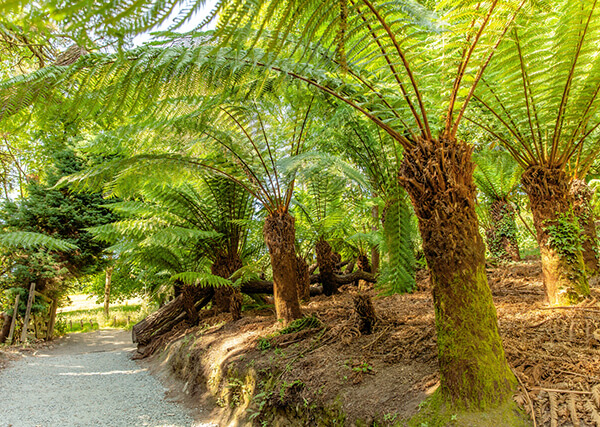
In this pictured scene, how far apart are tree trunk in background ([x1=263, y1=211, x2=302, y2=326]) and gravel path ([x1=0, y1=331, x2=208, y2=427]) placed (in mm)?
1167

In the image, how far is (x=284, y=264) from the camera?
3.30 m

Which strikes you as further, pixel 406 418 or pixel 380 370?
pixel 380 370

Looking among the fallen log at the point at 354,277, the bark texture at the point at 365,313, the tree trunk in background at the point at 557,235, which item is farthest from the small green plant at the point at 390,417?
the fallen log at the point at 354,277

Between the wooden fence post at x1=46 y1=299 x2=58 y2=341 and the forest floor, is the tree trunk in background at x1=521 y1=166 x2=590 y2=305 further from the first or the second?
the wooden fence post at x1=46 y1=299 x2=58 y2=341

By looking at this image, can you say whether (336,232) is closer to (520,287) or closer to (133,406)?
(520,287)

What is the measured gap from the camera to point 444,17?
1.67 metres

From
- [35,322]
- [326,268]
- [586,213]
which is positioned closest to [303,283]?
[326,268]

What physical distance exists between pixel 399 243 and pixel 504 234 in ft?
9.76

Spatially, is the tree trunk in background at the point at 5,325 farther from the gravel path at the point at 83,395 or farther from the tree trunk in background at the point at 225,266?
the tree trunk in background at the point at 225,266

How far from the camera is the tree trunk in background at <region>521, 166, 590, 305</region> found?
2.40m

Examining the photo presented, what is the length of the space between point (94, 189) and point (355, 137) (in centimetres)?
264

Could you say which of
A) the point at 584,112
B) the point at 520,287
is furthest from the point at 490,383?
the point at 520,287

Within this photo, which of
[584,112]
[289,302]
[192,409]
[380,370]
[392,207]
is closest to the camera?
[380,370]

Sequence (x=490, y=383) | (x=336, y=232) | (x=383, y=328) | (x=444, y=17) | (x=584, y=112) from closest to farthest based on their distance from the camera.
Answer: (x=490, y=383) < (x=444, y=17) < (x=584, y=112) < (x=383, y=328) < (x=336, y=232)
